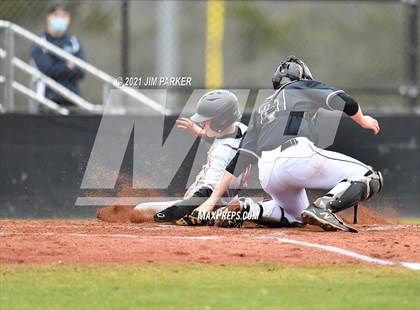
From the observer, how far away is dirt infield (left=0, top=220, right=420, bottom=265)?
8.09 meters

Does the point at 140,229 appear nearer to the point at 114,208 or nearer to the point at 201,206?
the point at 201,206

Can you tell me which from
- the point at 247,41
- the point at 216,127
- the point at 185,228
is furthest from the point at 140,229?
the point at 247,41

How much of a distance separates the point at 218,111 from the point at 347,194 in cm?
196

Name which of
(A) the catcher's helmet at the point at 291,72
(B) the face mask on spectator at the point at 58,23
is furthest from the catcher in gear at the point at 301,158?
(B) the face mask on spectator at the point at 58,23

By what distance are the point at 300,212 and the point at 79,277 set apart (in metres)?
3.71

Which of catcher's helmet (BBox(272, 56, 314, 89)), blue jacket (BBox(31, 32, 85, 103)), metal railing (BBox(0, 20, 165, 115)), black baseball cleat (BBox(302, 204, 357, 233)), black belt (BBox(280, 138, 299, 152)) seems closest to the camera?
black baseball cleat (BBox(302, 204, 357, 233))

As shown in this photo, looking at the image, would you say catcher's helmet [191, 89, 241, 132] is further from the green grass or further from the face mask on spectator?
the face mask on spectator

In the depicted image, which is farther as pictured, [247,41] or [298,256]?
[247,41]

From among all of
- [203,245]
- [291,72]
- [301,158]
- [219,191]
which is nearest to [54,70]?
[219,191]

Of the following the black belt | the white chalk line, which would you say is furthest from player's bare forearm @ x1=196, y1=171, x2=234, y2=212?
the white chalk line

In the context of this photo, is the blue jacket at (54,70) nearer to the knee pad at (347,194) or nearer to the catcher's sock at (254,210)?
the catcher's sock at (254,210)

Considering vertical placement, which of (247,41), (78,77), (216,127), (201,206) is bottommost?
(201,206)

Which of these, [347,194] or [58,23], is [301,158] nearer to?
[347,194]

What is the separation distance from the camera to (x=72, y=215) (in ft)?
44.7
